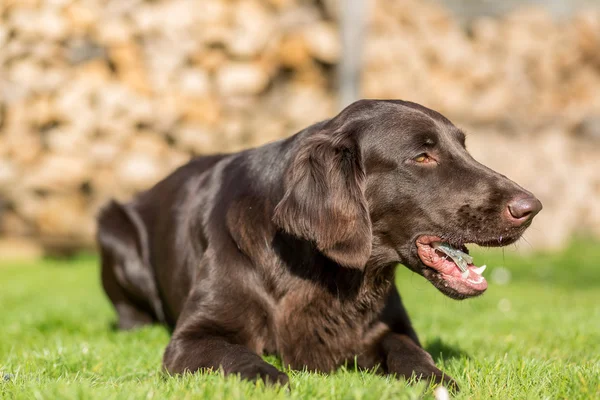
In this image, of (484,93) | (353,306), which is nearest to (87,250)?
(484,93)

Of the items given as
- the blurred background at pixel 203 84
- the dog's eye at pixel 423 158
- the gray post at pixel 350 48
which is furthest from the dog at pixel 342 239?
the gray post at pixel 350 48

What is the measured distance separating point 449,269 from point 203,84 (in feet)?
22.9

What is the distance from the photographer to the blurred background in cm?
888

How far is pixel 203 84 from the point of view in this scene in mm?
9328

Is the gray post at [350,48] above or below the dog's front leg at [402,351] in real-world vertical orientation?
above

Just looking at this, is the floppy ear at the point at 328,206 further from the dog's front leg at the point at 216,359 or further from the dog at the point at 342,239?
the dog's front leg at the point at 216,359

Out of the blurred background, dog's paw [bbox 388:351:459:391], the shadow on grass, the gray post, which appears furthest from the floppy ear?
the gray post

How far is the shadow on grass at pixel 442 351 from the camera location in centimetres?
322

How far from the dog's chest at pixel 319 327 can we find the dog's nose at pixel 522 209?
66cm

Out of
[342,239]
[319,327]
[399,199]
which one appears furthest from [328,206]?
[319,327]

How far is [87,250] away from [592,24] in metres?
8.36

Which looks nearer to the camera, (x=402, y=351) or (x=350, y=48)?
(x=402, y=351)

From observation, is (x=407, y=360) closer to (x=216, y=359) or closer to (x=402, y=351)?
(x=402, y=351)

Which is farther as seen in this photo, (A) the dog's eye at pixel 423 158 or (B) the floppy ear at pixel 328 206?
(A) the dog's eye at pixel 423 158
